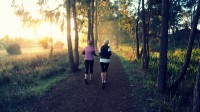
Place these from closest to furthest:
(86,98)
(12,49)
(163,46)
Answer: (86,98), (163,46), (12,49)

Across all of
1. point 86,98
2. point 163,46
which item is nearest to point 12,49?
point 86,98

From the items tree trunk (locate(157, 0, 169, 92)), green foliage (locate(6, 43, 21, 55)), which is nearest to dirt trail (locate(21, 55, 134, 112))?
tree trunk (locate(157, 0, 169, 92))

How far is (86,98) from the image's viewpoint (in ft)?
36.4

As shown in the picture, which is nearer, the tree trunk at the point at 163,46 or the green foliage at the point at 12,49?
the tree trunk at the point at 163,46

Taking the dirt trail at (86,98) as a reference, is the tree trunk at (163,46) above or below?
above

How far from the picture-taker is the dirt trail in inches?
385

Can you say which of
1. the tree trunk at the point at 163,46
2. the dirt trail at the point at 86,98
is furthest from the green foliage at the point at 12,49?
the tree trunk at the point at 163,46

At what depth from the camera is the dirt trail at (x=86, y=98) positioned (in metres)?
9.77

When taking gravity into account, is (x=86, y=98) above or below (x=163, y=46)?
below

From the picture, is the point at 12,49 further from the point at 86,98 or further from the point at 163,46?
the point at 163,46

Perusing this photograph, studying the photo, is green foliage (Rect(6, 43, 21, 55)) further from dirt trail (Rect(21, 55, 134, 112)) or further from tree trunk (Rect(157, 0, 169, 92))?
tree trunk (Rect(157, 0, 169, 92))

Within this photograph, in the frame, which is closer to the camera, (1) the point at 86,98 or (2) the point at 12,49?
(1) the point at 86,98

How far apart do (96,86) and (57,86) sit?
2210mm

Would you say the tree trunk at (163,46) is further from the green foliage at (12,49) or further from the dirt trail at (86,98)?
the green foliage at (12,49)
